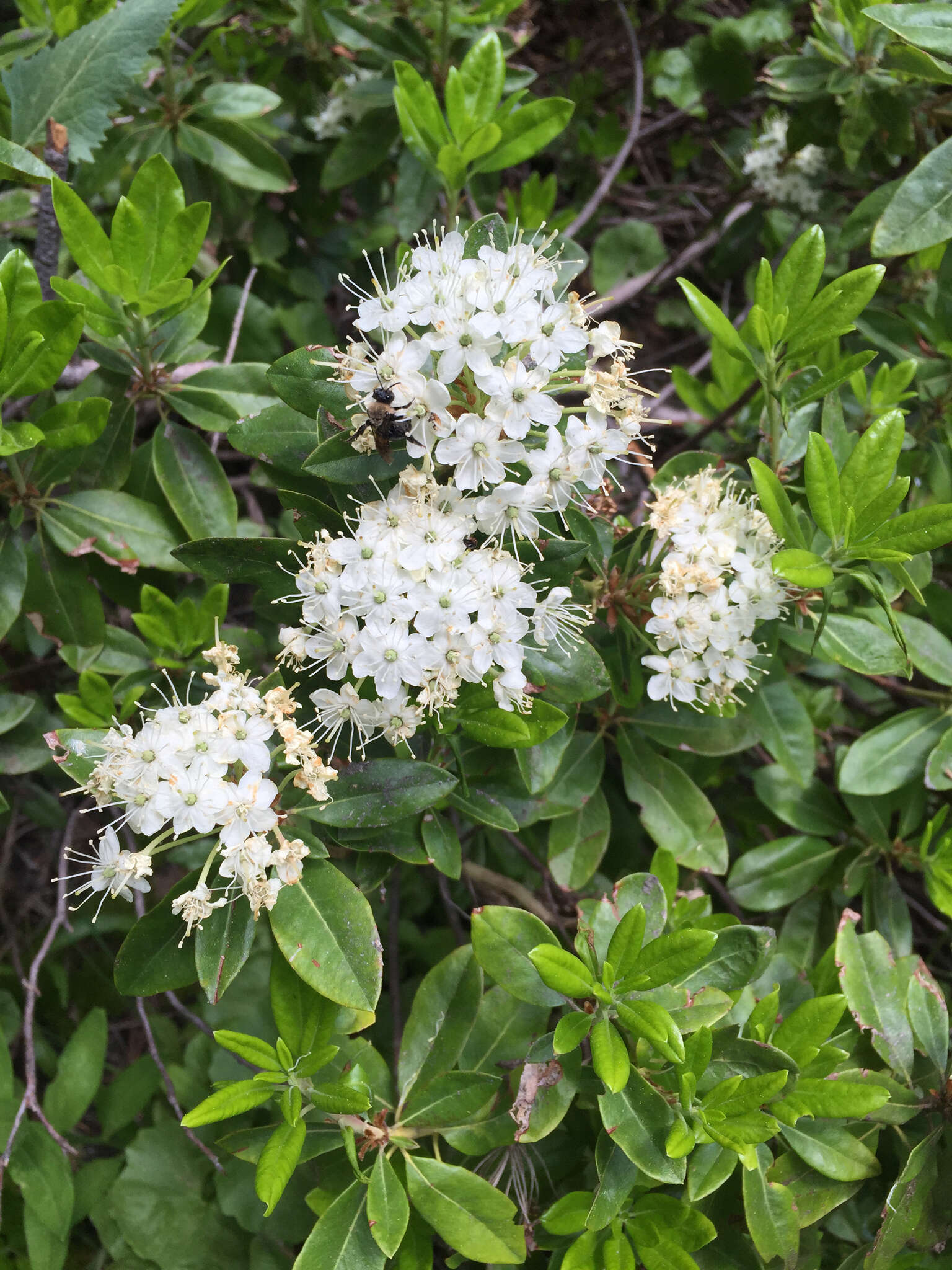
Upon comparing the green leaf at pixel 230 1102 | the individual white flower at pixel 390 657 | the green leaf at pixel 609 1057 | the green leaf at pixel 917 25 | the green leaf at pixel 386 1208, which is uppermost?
the green leaf at pixel 917 25

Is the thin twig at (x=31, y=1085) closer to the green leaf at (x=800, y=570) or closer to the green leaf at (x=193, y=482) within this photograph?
the green leaf at (x=193, y=482)

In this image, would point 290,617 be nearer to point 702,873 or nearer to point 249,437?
point 249,437

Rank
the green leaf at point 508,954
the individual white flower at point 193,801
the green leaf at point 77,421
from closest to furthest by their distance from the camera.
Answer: the individual white flower at point 193,801, the green leaf at point 508,954, the green leaf at point 77,421

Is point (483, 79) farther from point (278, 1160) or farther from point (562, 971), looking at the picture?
point (278, 1160)

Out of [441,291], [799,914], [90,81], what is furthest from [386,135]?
[799,914]

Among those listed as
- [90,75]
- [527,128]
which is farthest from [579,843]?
[90,75]

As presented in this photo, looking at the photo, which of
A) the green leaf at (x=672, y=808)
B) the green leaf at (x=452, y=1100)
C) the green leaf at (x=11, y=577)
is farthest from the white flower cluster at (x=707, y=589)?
the green leaf at (x=11, y=577)

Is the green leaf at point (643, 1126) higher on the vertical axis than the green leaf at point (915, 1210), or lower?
higher
